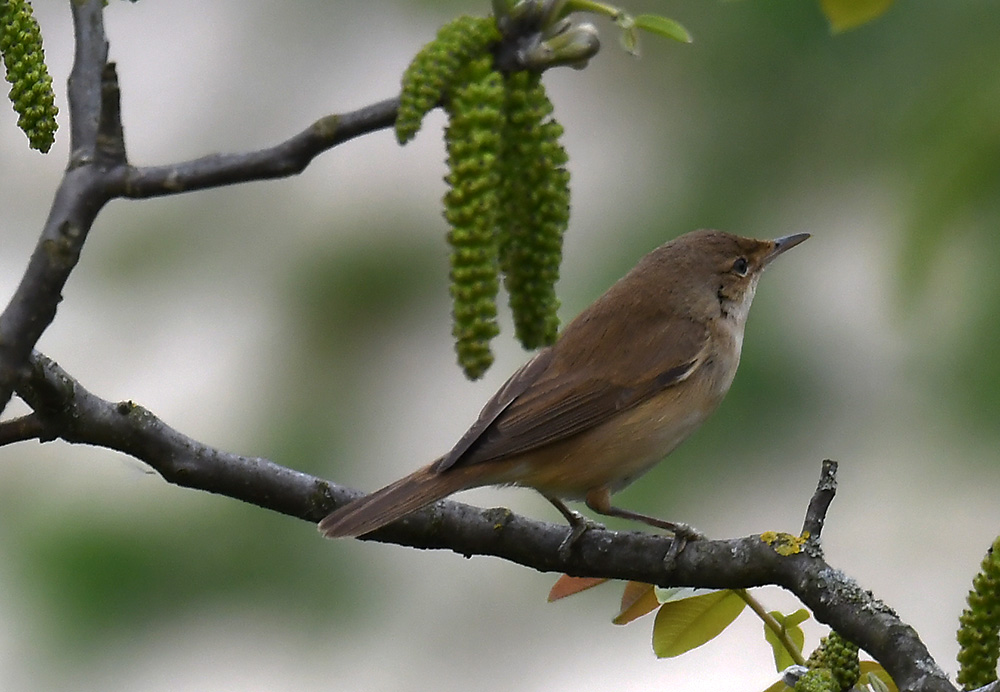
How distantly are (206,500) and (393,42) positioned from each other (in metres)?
2.07

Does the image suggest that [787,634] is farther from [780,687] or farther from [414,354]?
[414,354]

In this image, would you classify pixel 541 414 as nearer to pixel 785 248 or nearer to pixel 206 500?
pixel 785 248

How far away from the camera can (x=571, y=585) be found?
1.74 metres

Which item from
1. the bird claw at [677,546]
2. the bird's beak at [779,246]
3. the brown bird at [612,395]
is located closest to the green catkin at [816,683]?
the bird claw at [677,546]

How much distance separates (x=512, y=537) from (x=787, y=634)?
0.42m

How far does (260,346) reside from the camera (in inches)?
190

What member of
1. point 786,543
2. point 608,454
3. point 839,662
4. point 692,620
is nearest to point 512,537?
point 692,620

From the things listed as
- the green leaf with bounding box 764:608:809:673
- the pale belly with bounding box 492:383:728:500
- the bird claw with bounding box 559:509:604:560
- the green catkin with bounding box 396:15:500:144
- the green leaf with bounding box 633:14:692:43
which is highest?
the pale belly with bounding box 492:383:728:500

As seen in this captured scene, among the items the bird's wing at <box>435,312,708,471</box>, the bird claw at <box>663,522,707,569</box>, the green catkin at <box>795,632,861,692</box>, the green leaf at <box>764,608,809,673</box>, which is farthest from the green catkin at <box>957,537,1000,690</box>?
the bird's wing at <box>435,312,708,471</box>

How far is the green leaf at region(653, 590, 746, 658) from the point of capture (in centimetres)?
164

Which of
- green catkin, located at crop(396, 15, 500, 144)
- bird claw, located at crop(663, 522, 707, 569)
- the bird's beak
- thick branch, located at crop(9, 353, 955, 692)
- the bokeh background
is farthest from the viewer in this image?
the bokeh background

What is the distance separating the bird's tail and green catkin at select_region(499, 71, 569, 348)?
67 centimetres

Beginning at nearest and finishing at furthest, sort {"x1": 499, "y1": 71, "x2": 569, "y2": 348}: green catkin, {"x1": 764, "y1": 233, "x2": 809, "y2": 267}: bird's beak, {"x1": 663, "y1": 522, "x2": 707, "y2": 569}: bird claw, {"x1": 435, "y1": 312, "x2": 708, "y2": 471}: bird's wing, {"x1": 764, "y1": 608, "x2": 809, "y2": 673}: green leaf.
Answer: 1. {"x1": 499, "y1": 71, "x2": 569, "y2": 348}: green catkin
2. {"x1": 764, "y1": 608, "x2": 809, "y2": 673}: green leaf
3. {"x1": 663, "y1": 522, "x2": 707, "y2": 569}: bird claw
4. {"x1": 435, "y1": 312, "x2": 708, "y2": 471}: bird's wing
5. {"x1": 764, "y1": 233, "x2": 809, "y2": 267}: bird's beak

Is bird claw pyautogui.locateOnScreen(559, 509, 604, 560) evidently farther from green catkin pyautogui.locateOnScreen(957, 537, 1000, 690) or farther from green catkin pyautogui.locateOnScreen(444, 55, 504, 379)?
green catkin pyautogui.locateOnScreen(444, 55, 504, 379)
